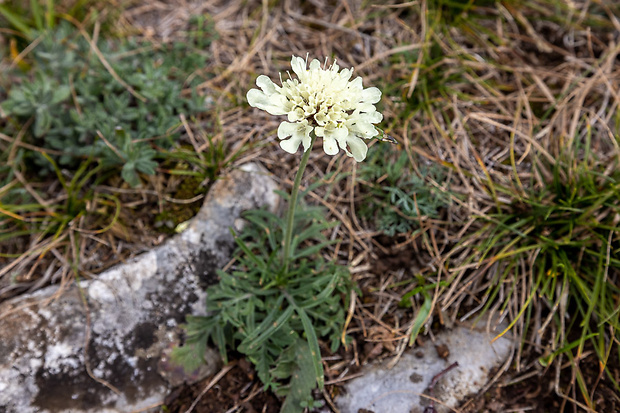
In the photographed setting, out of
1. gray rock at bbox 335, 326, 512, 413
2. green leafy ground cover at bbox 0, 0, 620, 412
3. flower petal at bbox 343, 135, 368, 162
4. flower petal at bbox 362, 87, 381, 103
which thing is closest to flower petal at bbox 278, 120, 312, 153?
flower petal at bbox 343, 135, 368, 162

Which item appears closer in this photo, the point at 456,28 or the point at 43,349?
the point at 43,349

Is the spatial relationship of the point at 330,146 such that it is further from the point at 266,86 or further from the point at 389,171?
the point at 389,171

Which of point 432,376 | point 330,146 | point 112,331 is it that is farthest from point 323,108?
point 112,331

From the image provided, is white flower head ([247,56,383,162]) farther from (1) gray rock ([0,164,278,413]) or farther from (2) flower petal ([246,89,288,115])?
(1) gray rock ([0,164,278,413])

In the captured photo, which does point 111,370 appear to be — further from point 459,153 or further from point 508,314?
point 459,153

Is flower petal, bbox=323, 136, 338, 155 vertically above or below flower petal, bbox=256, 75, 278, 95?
below

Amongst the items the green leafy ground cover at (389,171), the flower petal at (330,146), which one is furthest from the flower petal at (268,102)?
the green leafy ground cover at (389,171)

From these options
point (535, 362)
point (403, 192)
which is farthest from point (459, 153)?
point (535, 362)
